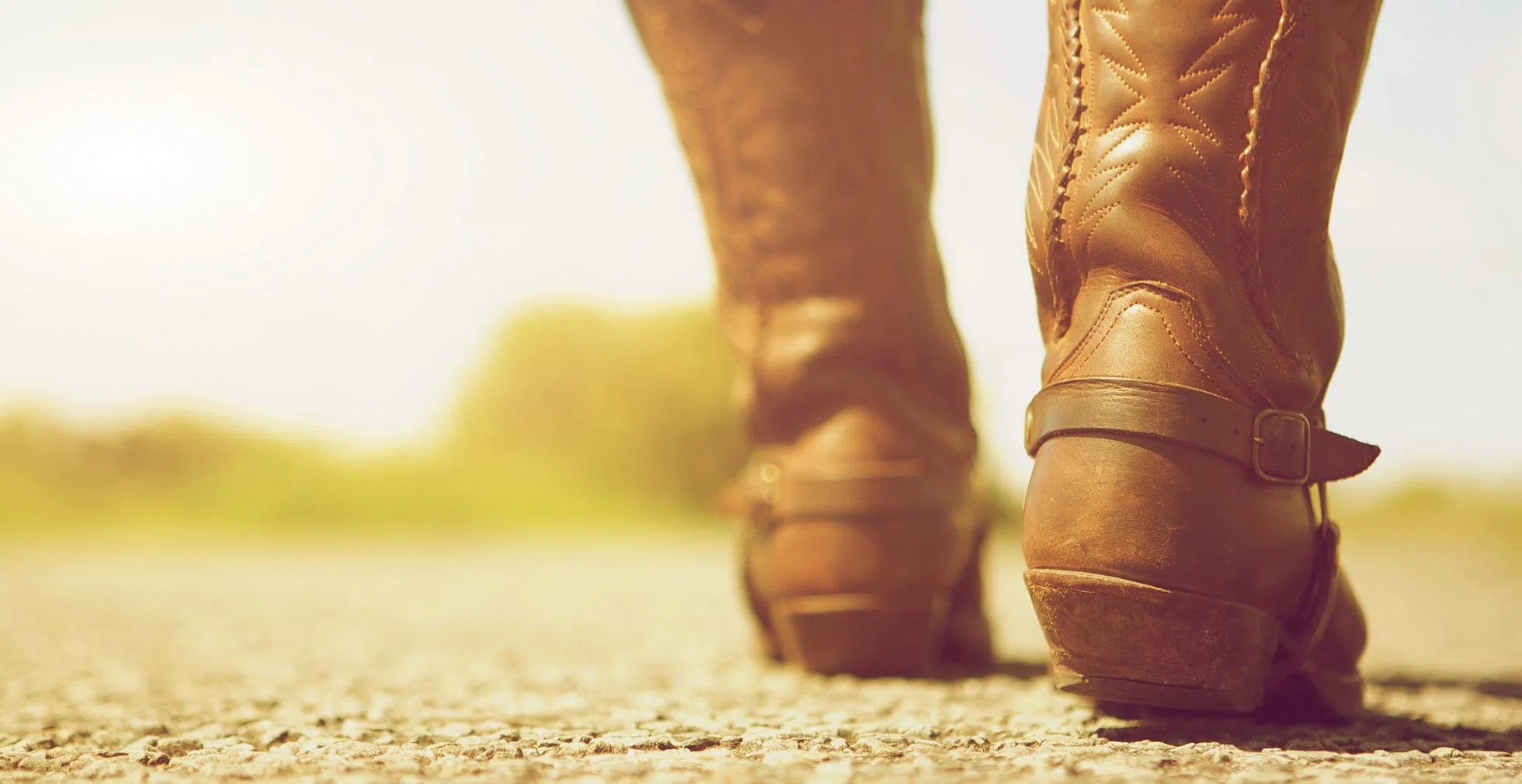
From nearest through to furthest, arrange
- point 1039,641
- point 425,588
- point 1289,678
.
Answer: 1. point 1289,678
2. point 1039,641
3. point 425,588

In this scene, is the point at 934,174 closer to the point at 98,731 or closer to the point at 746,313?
the point at 746,313

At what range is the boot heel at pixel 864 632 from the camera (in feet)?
5.23

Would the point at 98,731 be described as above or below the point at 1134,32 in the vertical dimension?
below

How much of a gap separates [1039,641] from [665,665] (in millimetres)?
934

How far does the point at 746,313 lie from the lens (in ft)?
5.74

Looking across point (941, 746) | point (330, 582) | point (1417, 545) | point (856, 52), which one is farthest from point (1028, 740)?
point (1417, 545)

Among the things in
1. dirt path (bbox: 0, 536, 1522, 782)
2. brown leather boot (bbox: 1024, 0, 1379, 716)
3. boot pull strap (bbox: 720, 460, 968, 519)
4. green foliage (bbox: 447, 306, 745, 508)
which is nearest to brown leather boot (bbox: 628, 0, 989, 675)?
boot pull strap (bbox: 720, 460, 968, 519)

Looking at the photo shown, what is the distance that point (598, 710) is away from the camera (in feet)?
4.23

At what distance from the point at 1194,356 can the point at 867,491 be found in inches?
25.1

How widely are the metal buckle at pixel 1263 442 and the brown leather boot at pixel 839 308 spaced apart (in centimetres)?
62

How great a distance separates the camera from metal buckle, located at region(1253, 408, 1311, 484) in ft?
3.35

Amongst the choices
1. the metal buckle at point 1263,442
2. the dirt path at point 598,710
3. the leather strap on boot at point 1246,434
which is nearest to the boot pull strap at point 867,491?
the dirt path at point 598,710

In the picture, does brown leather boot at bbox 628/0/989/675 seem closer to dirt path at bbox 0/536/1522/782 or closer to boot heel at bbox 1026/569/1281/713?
dirt path at bbox 0/536/1522/782

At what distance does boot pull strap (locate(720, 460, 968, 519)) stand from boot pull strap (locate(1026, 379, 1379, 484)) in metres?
0.53
